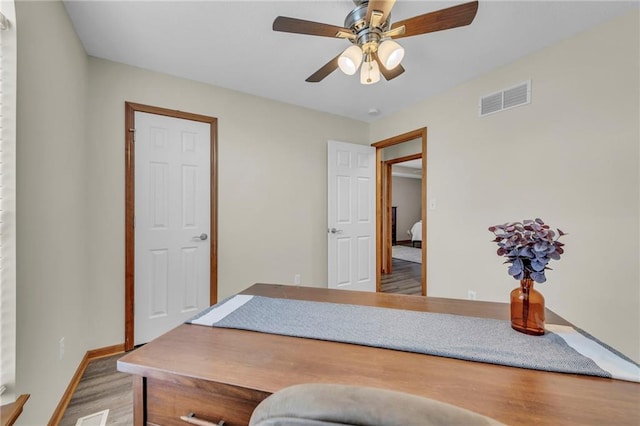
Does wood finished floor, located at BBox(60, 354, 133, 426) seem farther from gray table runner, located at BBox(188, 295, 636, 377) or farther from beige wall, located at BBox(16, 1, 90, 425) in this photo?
gray table runner, located at BBox(188, 295, 636, 377)

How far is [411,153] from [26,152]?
171 inches

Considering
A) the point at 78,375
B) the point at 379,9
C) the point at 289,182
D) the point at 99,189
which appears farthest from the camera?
the point at 289,182

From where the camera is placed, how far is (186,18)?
5.61 feet

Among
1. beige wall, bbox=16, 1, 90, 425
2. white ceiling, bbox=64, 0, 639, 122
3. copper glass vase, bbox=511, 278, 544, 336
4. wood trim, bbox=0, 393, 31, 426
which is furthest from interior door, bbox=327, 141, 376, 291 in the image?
wood trim, bbox=0, 393, 31, 426

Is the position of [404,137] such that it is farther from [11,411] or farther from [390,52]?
[11,411]

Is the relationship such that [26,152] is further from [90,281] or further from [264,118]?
[264,118]

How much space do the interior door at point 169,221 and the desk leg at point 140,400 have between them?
189 centimetres

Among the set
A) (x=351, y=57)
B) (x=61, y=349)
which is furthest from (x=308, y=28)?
(x=61, y=349)

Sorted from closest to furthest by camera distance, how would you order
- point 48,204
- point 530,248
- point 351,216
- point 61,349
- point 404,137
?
point 530,248, point 48,204, point 61,349, point 404,137, point 351,216

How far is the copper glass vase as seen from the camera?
2.85 ft

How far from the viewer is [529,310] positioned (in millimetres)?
886

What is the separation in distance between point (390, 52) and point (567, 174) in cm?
160

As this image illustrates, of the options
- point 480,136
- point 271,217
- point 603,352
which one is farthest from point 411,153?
point 603,352

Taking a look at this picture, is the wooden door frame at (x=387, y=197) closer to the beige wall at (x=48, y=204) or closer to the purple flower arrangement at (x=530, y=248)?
the purple flower arrangement at (x=530, y=248)
